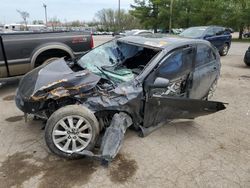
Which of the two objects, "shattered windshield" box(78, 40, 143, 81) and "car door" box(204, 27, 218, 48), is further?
"car door" box(204, 27, 218, 48)

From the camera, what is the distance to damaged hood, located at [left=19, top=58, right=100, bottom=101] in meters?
3.21

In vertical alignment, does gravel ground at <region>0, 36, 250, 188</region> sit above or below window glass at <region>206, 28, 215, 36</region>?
below

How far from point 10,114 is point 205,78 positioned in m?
3.72

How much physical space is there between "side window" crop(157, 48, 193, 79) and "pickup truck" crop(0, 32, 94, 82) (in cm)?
273

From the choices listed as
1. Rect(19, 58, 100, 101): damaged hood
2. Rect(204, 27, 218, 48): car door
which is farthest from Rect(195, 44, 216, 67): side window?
Rect(204, 27, 218, 48): car door

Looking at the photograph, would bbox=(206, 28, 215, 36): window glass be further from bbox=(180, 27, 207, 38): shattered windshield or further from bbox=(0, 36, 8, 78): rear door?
bbox=(0, 36, 8, 78): rear door

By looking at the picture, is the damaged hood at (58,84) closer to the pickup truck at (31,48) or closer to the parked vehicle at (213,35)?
the pickup truck at (31,48)

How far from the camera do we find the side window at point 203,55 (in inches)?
174

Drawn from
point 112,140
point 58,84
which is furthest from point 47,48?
point 112,140

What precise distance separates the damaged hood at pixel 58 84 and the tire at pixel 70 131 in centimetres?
23

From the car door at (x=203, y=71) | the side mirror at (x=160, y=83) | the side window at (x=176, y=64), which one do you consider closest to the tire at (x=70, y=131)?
the side mirror at (x=160, y=83)

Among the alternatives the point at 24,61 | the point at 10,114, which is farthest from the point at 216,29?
the point at 10,114

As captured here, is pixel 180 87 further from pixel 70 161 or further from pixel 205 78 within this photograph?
pixel 70 161

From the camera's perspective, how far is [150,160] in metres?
3.32
